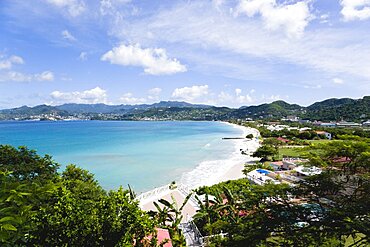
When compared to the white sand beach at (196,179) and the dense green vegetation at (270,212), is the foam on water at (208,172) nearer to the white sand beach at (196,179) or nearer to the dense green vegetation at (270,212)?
the white sand beach at (196,179)

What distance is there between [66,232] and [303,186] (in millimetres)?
4706

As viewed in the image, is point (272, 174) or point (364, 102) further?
point (364, 102)

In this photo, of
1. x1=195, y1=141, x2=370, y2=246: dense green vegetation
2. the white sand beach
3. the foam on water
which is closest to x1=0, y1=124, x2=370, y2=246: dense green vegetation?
x1=195, y1=141, x2=370, y2=246: dense green vegetation

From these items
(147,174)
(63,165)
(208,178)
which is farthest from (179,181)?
(63,165)

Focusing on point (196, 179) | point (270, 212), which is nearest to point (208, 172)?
point (196, 179)

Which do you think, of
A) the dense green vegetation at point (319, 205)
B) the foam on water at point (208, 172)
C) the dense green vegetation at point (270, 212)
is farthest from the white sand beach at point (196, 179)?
the dense green vegetation at point (319, 205)

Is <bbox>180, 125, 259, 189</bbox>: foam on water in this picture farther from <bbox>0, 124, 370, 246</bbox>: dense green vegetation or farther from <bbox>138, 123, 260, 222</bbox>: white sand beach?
<bbox>0, 124, 370, 246</bbox>: dense green vegetation

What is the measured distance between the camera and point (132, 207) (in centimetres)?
623

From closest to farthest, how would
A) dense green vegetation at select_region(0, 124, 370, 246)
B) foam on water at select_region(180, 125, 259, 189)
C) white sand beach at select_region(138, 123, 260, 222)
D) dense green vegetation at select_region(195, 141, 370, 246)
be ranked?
1. dense green vegetation at select_region(0, 124, 370, 246)
2. dense green vegetation at select_region(195, 141, 370, 246)
3. white sand beach at select_region(138, 123, 260, 222)
4. foam on water at select_region(180, 125, 259, 189)

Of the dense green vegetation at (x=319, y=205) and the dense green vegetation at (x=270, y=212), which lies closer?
the dense green vegetation at (x=270, y=212)

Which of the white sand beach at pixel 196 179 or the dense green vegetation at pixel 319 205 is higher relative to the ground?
the dense green vegetation at pixel 319 205

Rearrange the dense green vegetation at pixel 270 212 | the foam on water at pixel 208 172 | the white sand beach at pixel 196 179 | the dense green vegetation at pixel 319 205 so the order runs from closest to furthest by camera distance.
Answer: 1. the dense green vegetation at pixel 270 212
2. the dense green vegetation at pixel 319 205
3. the white sand beach at pixel 196 179
4. the foam on water at pixel 208 172

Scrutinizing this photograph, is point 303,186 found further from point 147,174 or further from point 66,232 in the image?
point 147,174

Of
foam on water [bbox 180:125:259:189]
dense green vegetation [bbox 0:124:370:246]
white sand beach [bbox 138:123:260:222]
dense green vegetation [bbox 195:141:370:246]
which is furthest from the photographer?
foam on water [bbox 180:125:259:189]
